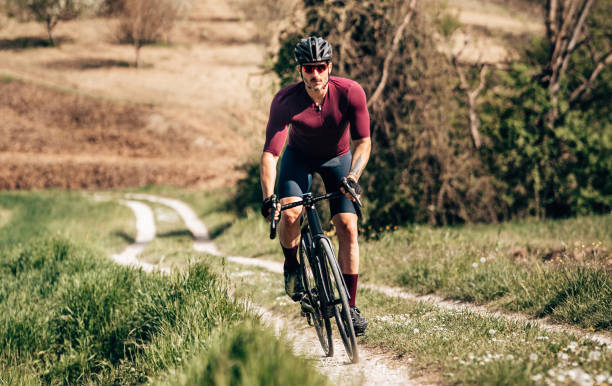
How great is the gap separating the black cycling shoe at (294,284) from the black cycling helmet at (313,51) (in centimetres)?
176

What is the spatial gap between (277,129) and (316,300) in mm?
1405

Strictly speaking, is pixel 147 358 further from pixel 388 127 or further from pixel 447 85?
pixel 447 85

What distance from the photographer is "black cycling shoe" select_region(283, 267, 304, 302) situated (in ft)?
14.5

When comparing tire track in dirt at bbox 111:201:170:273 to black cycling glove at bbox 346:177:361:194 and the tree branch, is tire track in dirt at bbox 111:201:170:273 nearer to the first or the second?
the tree branch

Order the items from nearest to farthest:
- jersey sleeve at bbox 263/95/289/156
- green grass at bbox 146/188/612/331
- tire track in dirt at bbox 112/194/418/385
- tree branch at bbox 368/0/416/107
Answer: tire track in dirt at bbox 112/194/418/385
jersey sleeve at bbox 263/95/289/156
green grass at bbox 146/188/612/331
tree branch at bbox 368/0/416/107

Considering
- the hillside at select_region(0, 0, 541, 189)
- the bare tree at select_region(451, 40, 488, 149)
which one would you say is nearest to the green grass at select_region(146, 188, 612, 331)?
the bare tree at select_region(451, 40, 488, 149)

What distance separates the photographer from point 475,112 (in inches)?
456

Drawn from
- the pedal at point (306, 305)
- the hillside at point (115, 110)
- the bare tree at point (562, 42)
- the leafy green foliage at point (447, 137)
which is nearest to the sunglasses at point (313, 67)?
the pedal at point (306, 305)

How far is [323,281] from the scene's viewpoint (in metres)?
3.91

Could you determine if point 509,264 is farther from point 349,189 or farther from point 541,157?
point 541,157

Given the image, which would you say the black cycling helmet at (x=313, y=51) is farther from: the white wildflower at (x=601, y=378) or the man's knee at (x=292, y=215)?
the white wildflower at (x=601, y=378)

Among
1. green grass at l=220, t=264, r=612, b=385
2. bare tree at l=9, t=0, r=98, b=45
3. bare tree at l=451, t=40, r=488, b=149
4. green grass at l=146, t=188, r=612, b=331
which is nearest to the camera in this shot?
green grass at l=220, t=264, r=612, b=385

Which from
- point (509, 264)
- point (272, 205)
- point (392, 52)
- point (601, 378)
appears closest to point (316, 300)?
point (272, 205)

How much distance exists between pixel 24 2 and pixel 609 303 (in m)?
45.2
